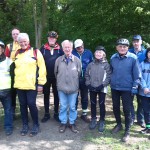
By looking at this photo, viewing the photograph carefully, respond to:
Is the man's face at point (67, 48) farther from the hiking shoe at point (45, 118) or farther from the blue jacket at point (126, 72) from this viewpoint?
the hiking shoe at point (45, 118)

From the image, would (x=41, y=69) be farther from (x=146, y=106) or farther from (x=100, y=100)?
(x=146, y=106)

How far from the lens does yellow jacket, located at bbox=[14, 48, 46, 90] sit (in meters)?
5.28

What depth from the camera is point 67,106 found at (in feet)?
18.9

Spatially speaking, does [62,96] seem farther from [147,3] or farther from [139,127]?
[147,3]

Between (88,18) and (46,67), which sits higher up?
(88,18)

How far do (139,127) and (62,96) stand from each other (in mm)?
1877

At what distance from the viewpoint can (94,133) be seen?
5.63 metres

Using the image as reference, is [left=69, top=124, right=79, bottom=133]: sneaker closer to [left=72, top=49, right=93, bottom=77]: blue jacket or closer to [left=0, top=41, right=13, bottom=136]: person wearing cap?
[left=72, top=49, right=93, bottom=77]: blue jacket

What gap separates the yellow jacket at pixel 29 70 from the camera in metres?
5.28

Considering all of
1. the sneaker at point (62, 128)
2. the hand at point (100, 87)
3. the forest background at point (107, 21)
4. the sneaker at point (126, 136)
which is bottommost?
the sneaker at point (126, 136)

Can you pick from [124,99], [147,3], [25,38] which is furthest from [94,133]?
[147,3]

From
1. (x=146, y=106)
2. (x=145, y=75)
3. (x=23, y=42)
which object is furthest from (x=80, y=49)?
(x=146, y=106)

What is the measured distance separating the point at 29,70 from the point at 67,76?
30.9 inches

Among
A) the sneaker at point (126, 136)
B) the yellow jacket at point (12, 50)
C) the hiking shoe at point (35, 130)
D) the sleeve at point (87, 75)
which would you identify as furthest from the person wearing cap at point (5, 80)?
the sneaker at point (126, 136)
